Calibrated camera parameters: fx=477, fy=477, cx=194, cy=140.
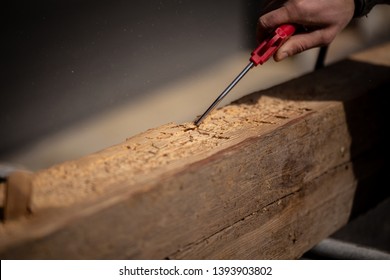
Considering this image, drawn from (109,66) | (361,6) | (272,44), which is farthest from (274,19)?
(109,66)

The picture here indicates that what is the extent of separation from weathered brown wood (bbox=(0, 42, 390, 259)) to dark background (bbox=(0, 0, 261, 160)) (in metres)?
0.64

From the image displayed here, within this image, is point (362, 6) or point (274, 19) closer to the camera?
point (274, 19)

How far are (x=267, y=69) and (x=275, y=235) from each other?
9.79ft

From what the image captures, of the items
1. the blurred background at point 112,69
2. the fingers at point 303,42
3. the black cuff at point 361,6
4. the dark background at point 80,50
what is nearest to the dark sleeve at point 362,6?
the black cuff at point 361,6

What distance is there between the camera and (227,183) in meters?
1.21

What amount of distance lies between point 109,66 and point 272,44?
795mm

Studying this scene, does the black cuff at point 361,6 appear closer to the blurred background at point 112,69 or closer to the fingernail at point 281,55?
the fingernail at point 281,55

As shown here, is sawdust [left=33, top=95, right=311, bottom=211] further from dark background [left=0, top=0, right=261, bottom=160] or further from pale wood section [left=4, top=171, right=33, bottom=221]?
dark background [left=0, top=0, right=261, bottom=160]

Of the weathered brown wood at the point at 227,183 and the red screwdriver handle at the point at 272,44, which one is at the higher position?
the red screwdriver handle at the point at 272,44

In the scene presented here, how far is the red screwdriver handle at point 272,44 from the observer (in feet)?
4.60

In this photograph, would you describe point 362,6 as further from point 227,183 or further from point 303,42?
point 227,183

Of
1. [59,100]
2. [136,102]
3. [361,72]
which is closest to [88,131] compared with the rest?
[136,102]

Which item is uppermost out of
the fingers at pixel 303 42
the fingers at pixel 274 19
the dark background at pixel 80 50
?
the dark background at pixel 80 50
